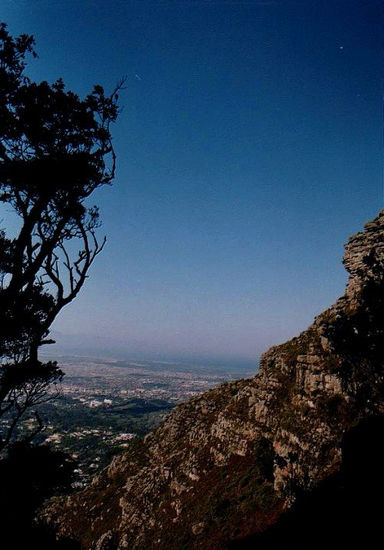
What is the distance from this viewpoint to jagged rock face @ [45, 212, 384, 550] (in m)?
23.1

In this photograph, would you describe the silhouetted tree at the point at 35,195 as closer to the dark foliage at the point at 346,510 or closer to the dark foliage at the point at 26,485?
the dark foliage at the point at 26,485

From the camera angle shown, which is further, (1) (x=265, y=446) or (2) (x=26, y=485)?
(1) (x=265, y=446)

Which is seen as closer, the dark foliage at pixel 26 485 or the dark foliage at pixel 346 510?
the dark foliage at pixel 26 485

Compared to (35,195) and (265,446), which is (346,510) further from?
(35,195)

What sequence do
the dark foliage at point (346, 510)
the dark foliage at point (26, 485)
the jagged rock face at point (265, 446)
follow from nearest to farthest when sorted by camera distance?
the dark foliage at point (26, 485) < the dark foliage at point (346, 510) < the jagged rock face at point (265, 446)

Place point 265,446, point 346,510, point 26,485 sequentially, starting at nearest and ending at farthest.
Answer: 1. point 26,485
2. point 346,510
3. point 265,446

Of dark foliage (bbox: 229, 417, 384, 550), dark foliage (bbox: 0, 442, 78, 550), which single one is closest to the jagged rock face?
dark foliage (bbox: 229, 417, 384, 550)

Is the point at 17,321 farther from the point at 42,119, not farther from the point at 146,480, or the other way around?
the point at 146,480

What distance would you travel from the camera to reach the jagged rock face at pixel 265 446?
75.8 ft

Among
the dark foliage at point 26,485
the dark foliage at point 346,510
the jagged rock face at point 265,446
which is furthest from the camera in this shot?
the jagged rock face at point 265,446

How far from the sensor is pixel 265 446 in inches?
1180

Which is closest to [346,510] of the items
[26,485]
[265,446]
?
[265,446]

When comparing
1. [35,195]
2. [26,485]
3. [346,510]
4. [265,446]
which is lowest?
[265,446]

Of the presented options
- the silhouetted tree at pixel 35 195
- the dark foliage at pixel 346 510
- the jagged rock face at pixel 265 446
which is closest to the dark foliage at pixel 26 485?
the silhouetted tree at pixel 35 195
